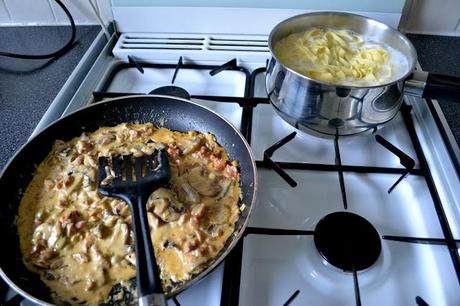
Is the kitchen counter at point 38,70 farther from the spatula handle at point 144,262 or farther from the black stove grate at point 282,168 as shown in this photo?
the spatula handle at point 144,262

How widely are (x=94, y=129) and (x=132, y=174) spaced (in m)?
0.21

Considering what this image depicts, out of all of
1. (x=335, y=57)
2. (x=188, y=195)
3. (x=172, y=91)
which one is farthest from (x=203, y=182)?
(x=335, y=57)

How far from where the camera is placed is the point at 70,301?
534 mm

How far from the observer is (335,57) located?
0.75 meters

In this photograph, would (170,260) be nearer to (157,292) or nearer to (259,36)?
(157,292)

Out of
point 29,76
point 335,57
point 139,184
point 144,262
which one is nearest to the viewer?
point 144,262

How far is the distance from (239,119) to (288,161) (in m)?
0.15

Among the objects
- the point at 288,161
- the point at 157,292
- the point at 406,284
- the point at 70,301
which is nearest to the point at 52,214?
the point at 70,301

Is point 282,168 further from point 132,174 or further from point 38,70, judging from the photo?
point 38,70

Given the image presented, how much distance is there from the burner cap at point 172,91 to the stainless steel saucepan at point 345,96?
0.20 m

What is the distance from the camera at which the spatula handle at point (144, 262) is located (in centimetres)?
43

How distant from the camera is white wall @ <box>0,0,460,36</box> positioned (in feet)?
3.10

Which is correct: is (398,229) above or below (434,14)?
below

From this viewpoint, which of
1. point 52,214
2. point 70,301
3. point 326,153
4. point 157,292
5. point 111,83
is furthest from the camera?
point 111,83
